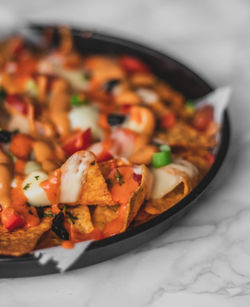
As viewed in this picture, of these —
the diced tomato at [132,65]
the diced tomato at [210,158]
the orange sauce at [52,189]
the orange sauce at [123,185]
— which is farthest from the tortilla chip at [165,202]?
the diced tomato at [132,65]

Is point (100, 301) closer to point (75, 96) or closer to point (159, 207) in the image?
point (159, 207)

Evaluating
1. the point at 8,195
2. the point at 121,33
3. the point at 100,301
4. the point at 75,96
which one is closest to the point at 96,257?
the point at 100,301

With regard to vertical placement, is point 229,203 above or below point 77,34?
below

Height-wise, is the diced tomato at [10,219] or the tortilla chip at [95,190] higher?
the tortilla chip at [95,190]

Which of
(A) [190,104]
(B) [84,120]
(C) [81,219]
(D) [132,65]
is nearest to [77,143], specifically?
(B) [84,120]

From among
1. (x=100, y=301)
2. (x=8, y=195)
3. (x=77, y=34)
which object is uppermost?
(x=77, y=34)

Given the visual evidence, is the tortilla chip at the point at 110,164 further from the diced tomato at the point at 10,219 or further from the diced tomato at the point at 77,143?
the diced tomato at the point at 10,219

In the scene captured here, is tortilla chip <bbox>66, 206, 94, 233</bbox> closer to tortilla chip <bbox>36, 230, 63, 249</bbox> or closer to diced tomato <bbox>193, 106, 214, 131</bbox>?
tortilla chip <bbox>36, 230, 63, 249</bbox>

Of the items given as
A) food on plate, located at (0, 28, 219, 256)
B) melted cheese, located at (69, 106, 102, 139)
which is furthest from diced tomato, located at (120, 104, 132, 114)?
melted cheese, located at (69, 106, 102, 139)
